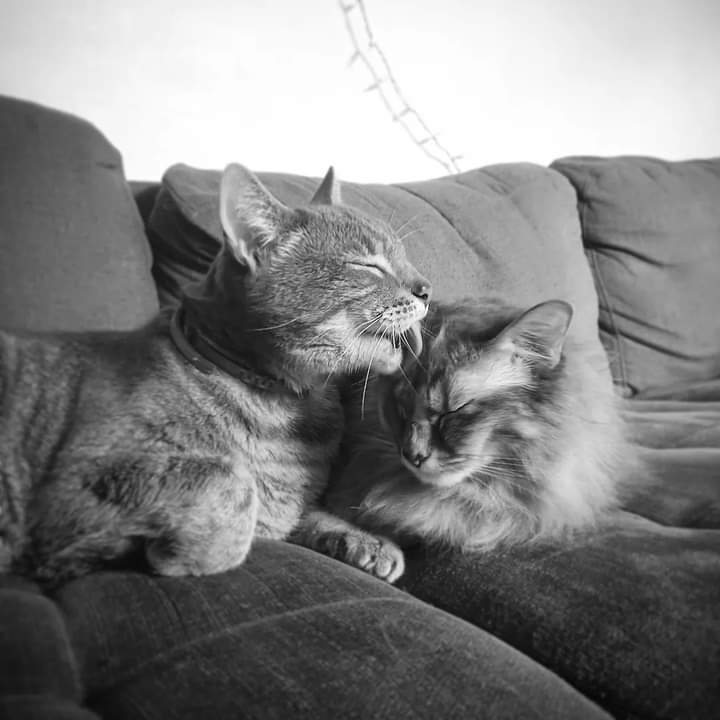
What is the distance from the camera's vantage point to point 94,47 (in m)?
1.62

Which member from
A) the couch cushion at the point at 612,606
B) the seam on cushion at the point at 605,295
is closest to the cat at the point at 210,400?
the couch cushion at the point at 612,606

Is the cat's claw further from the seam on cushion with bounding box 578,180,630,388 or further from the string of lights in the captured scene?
the string of lights

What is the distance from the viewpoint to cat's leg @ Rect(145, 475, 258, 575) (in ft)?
2.89

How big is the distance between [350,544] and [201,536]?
10.6 inches

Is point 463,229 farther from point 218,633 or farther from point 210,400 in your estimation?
point 218,633

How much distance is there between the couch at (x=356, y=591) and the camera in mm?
637

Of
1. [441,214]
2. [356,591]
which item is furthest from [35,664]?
[441,214]

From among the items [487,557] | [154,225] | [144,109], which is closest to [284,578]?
[487,557]

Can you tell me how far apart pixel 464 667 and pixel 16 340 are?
965mm

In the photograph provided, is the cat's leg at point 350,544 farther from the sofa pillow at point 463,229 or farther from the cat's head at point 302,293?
the sofa pillow at point 463,229

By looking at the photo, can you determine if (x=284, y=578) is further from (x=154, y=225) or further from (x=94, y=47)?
(x=94, y=47)

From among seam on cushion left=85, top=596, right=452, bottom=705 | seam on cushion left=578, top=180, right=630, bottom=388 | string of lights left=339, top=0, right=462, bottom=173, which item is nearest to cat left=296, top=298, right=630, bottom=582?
seam on cushion left=85, top=596, right=452, bottom=705

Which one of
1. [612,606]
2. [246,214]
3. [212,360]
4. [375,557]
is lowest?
[375,557]

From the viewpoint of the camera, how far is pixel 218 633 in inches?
28.6
